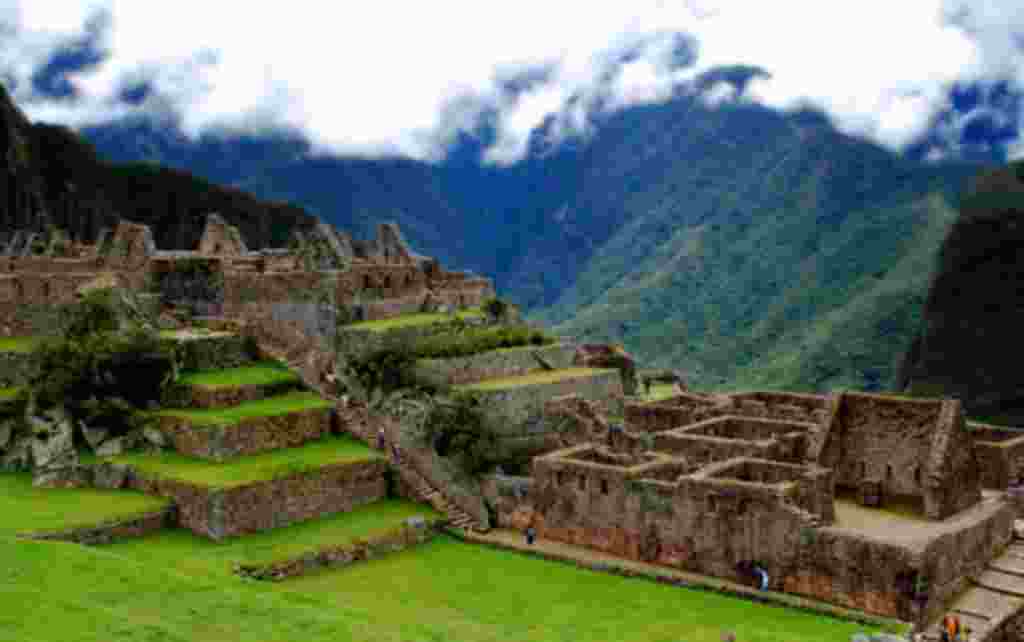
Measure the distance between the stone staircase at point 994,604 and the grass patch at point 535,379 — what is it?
1325 cm

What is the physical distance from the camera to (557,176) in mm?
127312

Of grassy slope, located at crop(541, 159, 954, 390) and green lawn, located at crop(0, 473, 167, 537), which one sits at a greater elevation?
grassy slope, located at crop(541, 159, 954, 390)

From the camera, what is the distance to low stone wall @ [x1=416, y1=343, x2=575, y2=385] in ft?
104

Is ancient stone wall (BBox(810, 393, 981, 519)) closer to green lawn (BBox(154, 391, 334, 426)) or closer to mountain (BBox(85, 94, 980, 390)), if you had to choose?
green lawn (BBox(154, 391, 334, 426))

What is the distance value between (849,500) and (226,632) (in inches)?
680

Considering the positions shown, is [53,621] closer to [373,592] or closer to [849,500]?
[373,592]

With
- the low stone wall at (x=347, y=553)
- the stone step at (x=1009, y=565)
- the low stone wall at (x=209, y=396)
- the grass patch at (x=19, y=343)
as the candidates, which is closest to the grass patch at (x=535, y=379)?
the low stone wall at (x=347, y=553)

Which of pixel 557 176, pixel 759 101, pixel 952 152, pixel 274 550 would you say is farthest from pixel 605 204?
pixel 274 550

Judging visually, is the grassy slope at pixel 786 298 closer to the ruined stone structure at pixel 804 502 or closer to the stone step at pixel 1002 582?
the ruined stone structure at pixel 804 502

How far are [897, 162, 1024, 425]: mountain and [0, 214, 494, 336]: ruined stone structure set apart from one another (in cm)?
4451

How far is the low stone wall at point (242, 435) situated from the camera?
27406mm

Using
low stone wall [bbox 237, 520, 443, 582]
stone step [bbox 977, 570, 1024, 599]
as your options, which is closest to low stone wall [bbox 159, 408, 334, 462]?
low stone wall [bbox 237, 520, 443, 582]

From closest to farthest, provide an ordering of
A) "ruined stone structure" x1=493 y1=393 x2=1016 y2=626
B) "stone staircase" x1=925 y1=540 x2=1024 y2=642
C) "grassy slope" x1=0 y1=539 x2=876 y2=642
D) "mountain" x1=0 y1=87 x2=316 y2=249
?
"grassy slope" x1=0 y1=539 x2=876 y2=642 < "stone staircase" x1=925 y1=540 x2=1024 y2=642 < "ruined stone structure" x1=493 y1=393 x2=1016 y2=626 < "mountain" x1=0 y1=87 x2=316 y2=249

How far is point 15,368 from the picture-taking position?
30500mm
